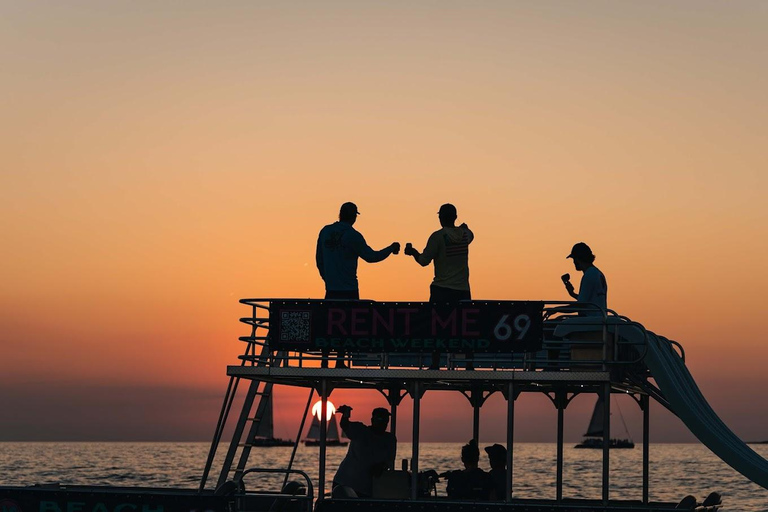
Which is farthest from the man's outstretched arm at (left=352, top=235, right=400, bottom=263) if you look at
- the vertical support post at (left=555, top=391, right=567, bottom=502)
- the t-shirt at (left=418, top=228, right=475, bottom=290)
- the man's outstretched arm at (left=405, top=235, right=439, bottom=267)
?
the vertical support post at (left=555, top=391, right=567, bottom=502)

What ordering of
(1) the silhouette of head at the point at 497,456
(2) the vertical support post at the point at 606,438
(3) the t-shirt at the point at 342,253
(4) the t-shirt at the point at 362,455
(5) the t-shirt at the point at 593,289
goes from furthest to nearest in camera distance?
1. (1) the silhouette of head at the point at 497,456
2. (4) the t-shirt at the point at 362,455
3. (3) the t-shirt at the point at 342,253
4. (5) the t-shirt at the point at 593,289
5. (2) the vertical support post at the point at 606,438

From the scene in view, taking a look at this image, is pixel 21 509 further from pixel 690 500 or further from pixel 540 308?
pixel 690 500

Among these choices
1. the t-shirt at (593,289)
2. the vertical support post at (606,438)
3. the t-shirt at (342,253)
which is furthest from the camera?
the t-shirt at (342,253)

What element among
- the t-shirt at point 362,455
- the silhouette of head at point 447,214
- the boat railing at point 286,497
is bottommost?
the boat railing at point 286,497

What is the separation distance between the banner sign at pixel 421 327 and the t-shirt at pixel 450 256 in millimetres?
371

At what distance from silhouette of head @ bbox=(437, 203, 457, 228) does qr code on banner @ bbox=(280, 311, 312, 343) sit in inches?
92.2

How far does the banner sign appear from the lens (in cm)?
1662

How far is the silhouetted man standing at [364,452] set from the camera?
17.0m

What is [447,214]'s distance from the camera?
1666cm

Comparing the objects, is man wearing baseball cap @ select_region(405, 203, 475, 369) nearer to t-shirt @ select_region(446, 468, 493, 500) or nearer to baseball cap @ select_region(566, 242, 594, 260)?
baseball cap @ select_region(566, 242, 594, 260)

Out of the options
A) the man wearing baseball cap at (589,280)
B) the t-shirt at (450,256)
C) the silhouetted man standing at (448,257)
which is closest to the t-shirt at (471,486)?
the silhouetted man standing at (448,257)

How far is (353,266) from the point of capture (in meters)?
17.2

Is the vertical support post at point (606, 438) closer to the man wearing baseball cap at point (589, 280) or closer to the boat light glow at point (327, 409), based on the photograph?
the man wearing baseball cap at point (589, 280)

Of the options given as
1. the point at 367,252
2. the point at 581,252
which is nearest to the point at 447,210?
the point at 367,252
